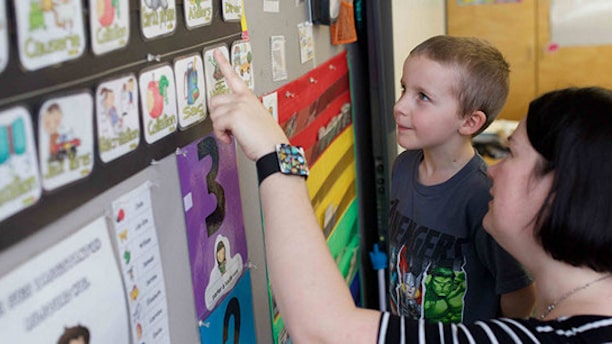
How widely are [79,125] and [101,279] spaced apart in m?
0.16

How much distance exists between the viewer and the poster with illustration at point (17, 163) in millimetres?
473

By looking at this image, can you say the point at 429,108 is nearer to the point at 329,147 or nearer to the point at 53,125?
the point at 329,147

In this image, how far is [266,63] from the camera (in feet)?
3.36

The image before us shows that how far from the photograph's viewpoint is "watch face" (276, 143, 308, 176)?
696 mm

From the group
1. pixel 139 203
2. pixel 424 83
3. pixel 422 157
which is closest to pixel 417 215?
pixel 422 157

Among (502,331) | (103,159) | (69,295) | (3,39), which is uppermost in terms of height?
(3,39)

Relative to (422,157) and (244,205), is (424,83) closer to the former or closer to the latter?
(422,157)

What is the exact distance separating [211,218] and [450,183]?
A: 44 cm

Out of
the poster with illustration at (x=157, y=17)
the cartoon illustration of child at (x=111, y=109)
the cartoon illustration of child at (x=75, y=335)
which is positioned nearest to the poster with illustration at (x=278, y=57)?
the poster with illustration at (x=157, y=17)

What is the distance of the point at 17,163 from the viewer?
0.49 meters

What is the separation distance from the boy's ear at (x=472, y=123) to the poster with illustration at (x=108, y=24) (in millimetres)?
648

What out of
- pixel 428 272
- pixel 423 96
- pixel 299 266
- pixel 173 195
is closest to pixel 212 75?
pixel 173 195

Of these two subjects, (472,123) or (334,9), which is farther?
(334,9)

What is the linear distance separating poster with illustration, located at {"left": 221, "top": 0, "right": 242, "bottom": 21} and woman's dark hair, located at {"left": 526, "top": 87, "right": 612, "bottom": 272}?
17.7 inches
